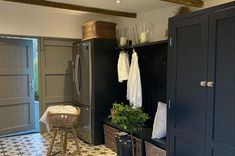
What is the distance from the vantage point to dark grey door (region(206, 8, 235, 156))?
6.98ft

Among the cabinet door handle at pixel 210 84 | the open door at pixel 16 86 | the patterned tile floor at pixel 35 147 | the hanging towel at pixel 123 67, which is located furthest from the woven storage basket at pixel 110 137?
the cabinet door handle at pixel 210 84

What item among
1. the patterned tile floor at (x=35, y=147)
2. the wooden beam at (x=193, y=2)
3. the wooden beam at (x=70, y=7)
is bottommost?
the patterned tile floor at (x=35, y=147)

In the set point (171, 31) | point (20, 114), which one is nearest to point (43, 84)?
point (20, 114)

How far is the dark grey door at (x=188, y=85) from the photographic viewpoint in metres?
2.41

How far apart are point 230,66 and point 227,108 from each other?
1.21 ft

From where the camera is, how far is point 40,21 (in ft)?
15.9

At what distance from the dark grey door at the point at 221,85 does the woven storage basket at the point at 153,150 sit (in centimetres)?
81

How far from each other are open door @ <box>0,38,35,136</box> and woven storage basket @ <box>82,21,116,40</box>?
4.77ft

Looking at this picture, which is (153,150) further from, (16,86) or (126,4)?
(16,86)

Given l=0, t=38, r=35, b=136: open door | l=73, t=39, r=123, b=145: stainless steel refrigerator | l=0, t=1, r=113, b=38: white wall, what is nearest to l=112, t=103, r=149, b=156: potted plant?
l=73, t=39, r=123, b=145: stainless steel refrigerator

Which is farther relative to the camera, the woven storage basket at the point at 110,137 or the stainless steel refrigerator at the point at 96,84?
the stainless steel refrigerator at the point at 96,84

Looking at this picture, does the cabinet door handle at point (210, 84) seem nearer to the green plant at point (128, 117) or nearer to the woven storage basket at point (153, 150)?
the woven storage basket at point (153, 150)

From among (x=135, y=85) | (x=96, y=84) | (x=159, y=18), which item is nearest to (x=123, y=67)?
(x=135, y=85)

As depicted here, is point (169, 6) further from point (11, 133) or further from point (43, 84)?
point (11, 133)
